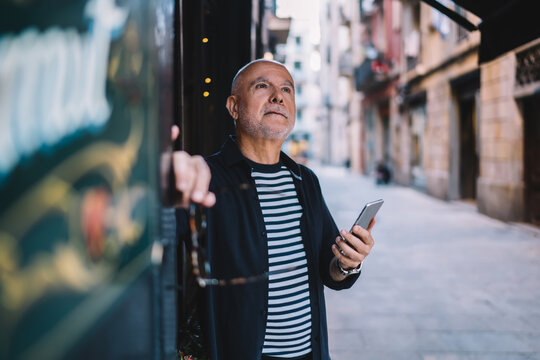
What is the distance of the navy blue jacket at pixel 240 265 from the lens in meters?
1.65

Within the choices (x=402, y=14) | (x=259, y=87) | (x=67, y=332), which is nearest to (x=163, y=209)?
(x=67, y=332)

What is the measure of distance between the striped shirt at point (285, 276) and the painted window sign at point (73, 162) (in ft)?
3.35

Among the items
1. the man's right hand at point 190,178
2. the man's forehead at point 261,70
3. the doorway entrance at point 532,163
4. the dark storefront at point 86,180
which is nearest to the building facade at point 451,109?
the doorway entrance at point 532,163

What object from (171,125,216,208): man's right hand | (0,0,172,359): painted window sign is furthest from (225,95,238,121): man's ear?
(0,0,172,359): painted window sign

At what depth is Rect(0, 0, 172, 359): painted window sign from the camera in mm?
537

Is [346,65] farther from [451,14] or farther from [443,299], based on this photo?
[451,14]

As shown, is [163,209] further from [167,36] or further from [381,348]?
[381,348]

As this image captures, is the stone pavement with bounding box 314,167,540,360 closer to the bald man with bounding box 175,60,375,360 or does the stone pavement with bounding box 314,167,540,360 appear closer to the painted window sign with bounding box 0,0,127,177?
the bald man with bounding box 175,60,375,360

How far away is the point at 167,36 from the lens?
2.77 feet

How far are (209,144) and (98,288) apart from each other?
3261mm

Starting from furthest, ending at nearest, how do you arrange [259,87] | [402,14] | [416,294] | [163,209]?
[402,14] < [416,294] < [259,87] < [163,209]

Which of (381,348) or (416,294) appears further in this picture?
(416,294)

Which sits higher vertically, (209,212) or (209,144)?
(209,144)

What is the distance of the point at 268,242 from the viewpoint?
5.75 feet
